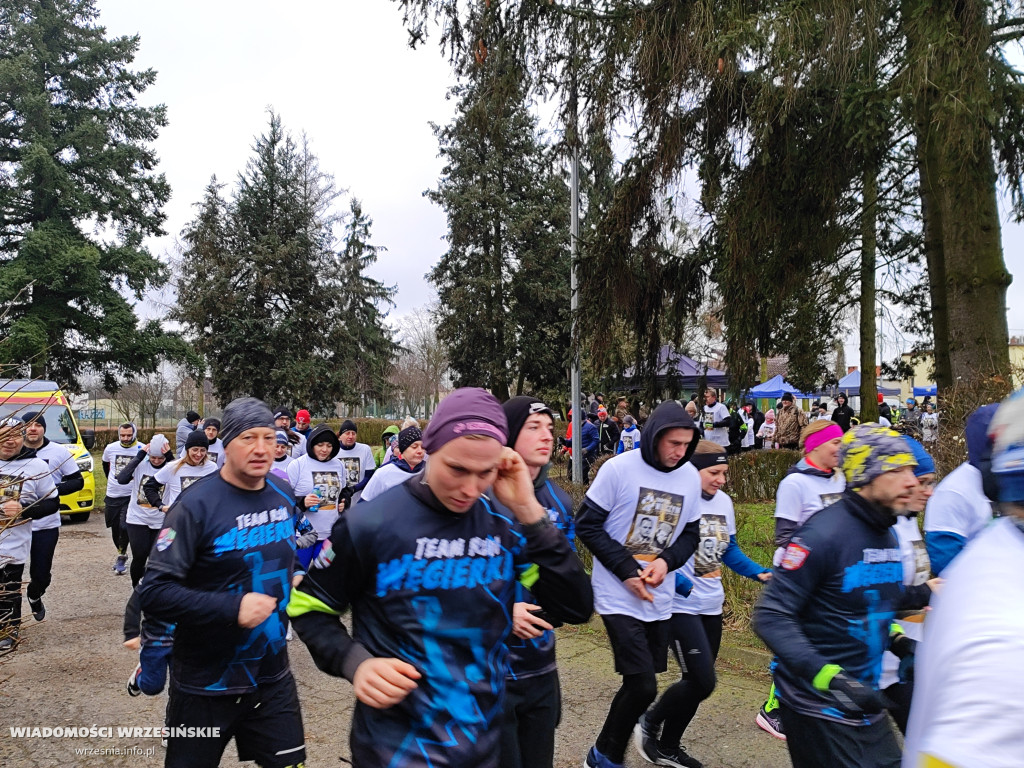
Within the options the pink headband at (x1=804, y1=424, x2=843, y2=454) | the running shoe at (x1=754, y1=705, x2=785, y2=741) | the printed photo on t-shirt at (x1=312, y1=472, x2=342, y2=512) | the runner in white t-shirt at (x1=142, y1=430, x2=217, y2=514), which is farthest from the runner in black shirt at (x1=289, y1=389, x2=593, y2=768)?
the printed photo on t-shirt at (x1=312, y1=472, x2=342, y2=512)

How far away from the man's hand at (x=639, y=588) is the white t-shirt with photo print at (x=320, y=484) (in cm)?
419

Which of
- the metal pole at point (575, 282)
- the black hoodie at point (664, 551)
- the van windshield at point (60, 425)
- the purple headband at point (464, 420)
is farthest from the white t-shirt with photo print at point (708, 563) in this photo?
the van windshield at point (60, 425)

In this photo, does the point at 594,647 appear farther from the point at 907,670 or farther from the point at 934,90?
the point at 934,90

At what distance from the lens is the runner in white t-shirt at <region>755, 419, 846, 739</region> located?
4.78 meters

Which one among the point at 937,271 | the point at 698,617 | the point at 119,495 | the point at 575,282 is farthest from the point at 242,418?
the point at 937,271

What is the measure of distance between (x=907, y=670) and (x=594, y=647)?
405cm

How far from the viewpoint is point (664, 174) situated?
33.6ft

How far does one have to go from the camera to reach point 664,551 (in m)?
4.48

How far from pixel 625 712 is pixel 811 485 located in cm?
170

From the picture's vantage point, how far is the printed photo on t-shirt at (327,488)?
8.00 m

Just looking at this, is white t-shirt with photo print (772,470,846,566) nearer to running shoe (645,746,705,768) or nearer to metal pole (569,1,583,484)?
running shoe (645,746,705,768)

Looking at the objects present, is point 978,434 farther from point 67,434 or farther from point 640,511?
point 67,434

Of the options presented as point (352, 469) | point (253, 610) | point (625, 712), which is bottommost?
point (625, 712)

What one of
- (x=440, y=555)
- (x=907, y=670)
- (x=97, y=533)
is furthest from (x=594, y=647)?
(x=97, y=533)
